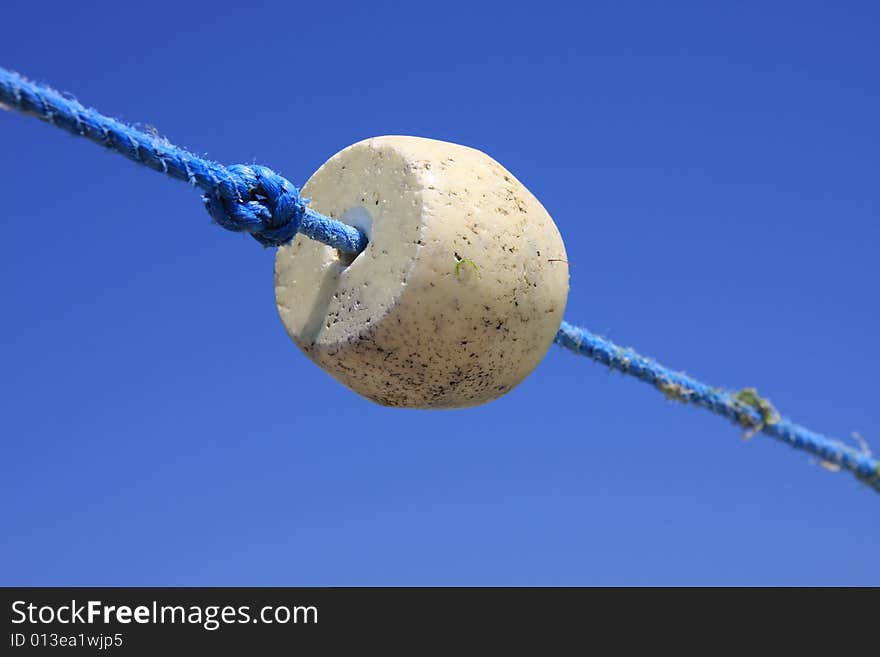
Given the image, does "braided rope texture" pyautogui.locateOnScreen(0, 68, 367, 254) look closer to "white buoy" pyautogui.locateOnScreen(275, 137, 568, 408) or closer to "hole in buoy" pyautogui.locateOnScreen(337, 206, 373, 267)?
"hole in buoy" pyautogui.locateOnScreen(337, 206, 373, 267)

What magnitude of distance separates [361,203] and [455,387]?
0.86 metres

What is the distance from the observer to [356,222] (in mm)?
4477

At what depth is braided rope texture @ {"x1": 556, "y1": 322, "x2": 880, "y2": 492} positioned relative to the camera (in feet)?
15.8

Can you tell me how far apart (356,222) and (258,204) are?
2.08ft

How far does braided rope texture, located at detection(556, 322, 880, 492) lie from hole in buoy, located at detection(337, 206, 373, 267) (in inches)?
39.1

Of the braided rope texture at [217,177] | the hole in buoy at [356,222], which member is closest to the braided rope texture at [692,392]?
the hole in buoy at [356,222]

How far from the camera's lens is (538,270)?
4.43 metres

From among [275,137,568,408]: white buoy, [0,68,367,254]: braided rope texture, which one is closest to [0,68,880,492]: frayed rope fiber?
[0,68,367,254]: braided rope texture

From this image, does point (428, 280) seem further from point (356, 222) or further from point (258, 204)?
point (258, 204)

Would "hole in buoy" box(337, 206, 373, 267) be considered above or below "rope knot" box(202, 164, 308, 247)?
above

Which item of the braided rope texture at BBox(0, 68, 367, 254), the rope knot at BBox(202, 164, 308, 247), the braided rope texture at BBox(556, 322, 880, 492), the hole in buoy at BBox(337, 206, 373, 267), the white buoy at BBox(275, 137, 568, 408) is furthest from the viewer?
the braided rope texture at BBox(556, 322, 880, 492)

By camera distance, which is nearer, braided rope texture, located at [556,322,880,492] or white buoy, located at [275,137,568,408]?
white buoy, located at [275,137,568,408]

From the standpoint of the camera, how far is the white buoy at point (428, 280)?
164 inches

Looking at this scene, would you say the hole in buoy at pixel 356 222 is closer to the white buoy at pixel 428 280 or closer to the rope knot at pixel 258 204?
the white buoy at pixel 428 280
